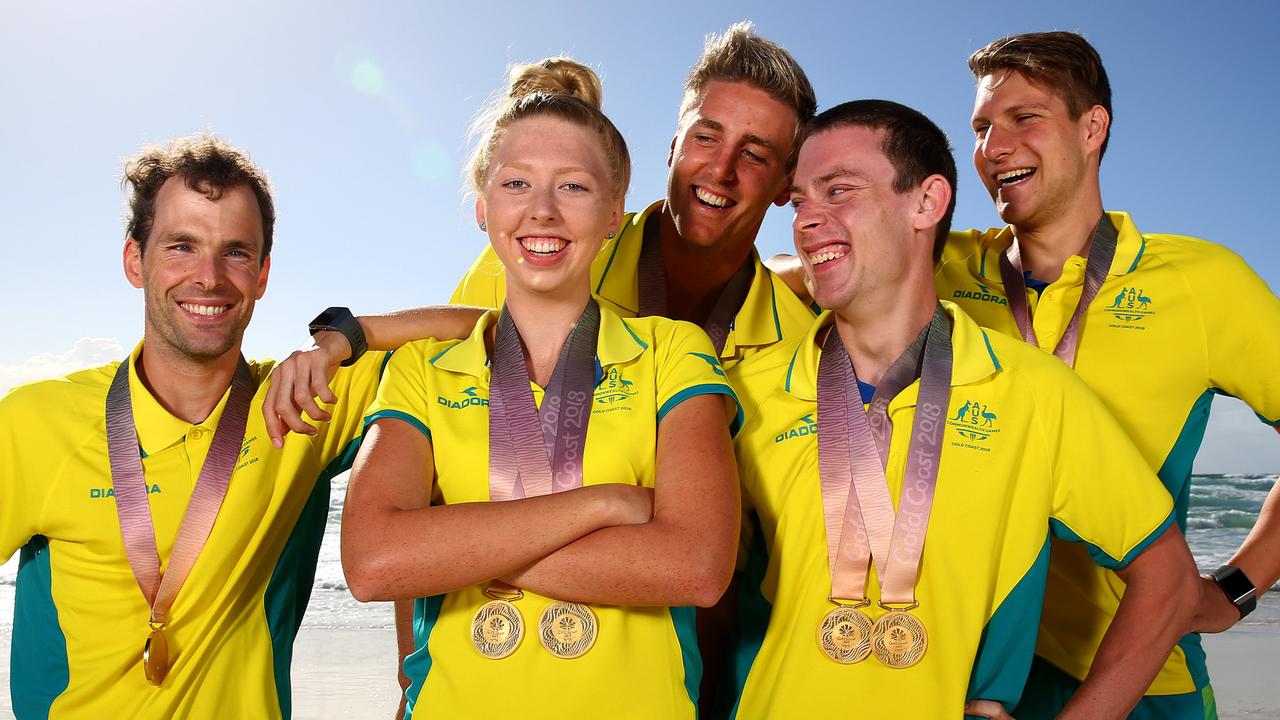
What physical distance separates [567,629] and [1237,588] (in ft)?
7.46

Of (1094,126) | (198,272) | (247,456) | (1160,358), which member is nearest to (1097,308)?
(1160,358)

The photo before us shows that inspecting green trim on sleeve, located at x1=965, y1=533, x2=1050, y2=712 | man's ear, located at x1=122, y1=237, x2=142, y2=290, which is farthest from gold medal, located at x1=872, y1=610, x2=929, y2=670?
man's ear, located at x1=122, y1=237, x2=142, y2=290

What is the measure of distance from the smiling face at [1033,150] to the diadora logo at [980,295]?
10.5 inches

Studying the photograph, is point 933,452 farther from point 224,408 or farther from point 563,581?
point 224,408

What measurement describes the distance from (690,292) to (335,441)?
4.90 ft

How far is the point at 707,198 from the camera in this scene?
12.1ft

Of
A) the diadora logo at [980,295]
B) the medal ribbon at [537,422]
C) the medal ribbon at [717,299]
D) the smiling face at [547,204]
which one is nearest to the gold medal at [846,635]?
the medal ribbon at [537,422]

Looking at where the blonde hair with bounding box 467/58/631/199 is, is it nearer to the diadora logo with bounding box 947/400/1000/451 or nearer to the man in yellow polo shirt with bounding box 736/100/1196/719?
the man in yellow polo shirt with bounding box 736/100/1196/719

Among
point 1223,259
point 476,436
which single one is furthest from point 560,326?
point 1223,259

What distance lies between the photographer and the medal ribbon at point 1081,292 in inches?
123

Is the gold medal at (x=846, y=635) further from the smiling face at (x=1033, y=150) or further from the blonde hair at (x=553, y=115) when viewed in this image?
the smiling face at (x=1033, y=150)

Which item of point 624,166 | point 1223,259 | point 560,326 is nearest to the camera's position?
point 560,326

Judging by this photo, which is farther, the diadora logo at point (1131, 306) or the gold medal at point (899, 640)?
the diadora logo at point (1131, 306)

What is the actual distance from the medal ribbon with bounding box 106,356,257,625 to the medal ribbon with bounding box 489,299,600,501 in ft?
3.39
